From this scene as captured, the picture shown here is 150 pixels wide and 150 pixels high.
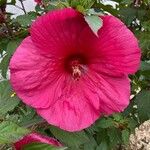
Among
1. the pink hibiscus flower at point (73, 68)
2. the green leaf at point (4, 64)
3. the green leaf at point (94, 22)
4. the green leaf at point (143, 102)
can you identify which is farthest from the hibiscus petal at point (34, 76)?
the green leaf at point (143, 102)

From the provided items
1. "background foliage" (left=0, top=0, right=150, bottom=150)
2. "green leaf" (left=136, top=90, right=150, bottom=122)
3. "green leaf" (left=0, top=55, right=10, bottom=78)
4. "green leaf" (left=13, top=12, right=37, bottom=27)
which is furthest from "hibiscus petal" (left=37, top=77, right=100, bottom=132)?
"green leaf" (left=136, top=90, right=150, bottom=122)

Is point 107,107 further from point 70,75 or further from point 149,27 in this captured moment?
point 149,27

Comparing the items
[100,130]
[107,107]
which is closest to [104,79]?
[107,107]

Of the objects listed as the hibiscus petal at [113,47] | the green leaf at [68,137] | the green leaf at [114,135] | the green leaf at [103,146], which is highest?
the hibiscus petal at [113,47]

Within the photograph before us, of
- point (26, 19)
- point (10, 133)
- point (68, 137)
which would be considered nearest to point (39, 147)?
point (10, 133)

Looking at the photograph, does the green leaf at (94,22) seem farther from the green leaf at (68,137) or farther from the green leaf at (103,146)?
the green leaf at (103,146)

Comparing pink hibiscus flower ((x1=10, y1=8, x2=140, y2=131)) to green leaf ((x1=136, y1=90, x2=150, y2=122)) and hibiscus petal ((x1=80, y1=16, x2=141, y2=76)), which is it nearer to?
hibiscus petal ((x1=80, y1=16, x2=141, y2=76))
